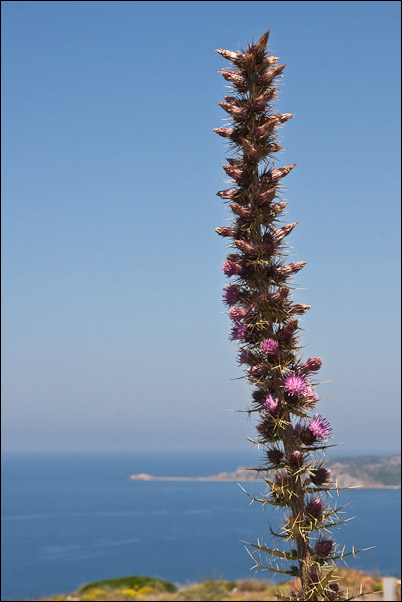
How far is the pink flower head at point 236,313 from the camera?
371 cm

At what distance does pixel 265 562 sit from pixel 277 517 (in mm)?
265

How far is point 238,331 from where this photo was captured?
3.76m

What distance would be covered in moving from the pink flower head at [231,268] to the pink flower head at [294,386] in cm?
76

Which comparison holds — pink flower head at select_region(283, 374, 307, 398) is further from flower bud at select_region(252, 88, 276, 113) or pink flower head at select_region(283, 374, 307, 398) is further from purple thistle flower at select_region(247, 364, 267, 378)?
flower bud at select_region(252, 88, 276, 113)

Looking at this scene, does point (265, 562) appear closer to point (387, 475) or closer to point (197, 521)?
point (387, 475)

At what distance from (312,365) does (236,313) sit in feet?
1.84

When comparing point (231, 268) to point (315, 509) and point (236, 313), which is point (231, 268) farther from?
point (315, 509)

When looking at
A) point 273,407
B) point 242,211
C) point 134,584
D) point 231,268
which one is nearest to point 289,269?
point 231,268

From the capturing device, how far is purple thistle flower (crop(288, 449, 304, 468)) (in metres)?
3.44

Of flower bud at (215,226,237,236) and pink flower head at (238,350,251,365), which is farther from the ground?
flower bud at (215,226,237,236)

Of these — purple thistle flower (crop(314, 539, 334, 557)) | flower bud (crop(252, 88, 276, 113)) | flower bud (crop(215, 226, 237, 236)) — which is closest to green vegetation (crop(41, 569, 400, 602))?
purple thistle flower (crop(314, 539, 334, 557))

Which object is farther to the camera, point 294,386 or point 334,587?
point 294,386

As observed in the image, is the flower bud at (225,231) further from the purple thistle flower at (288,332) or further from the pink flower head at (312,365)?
the pink flower head at (312,365)

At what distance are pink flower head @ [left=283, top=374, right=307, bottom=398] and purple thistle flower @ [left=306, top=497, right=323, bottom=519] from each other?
613mm
